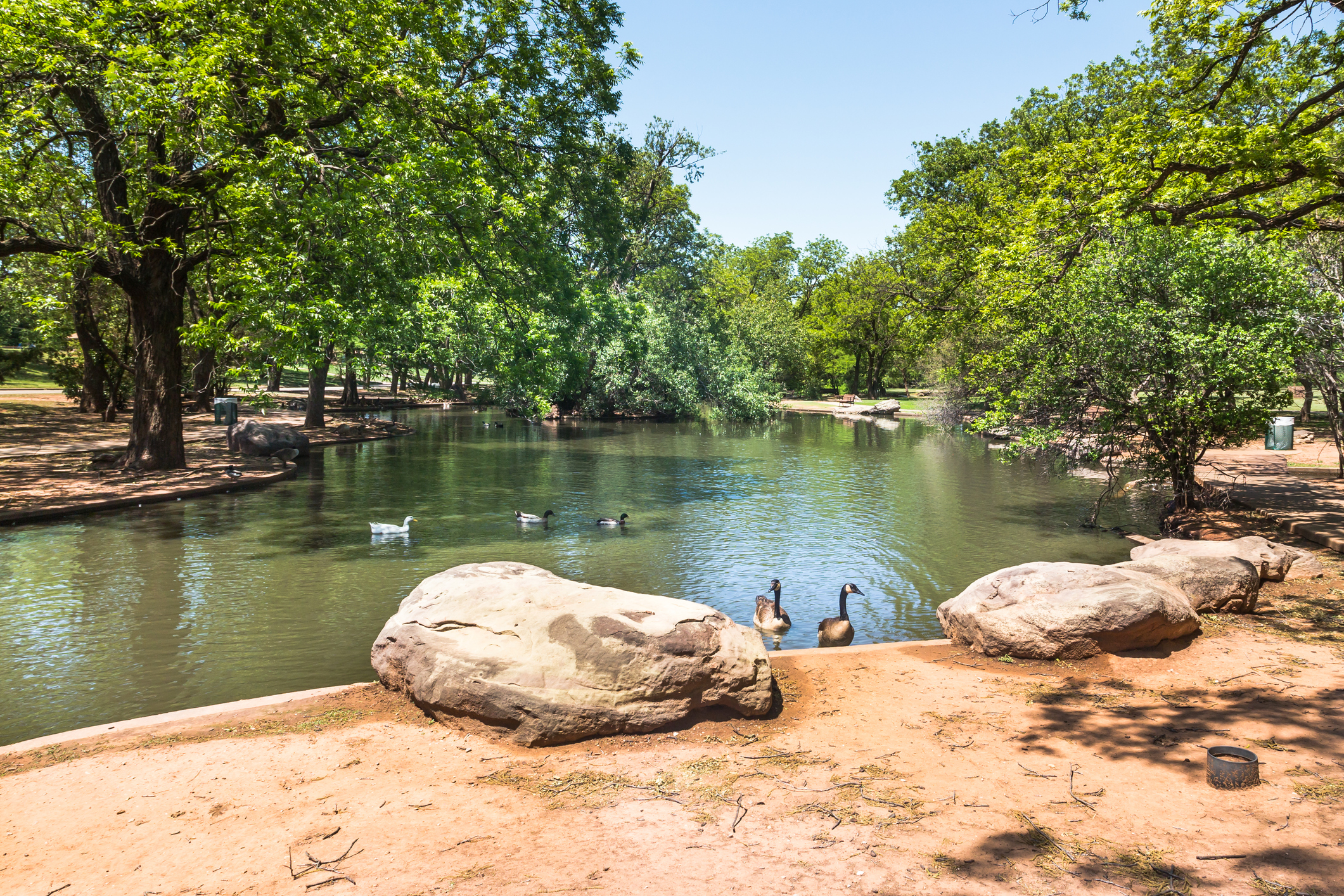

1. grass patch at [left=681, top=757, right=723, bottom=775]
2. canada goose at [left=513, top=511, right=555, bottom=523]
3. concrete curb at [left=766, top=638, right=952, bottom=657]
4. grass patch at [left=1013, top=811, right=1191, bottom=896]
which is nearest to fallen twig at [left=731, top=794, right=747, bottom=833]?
grass patch at [left=681, top=757, right=723, bottom=775]

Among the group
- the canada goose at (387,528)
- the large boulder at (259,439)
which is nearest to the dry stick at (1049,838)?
the canada goose at (387,528)

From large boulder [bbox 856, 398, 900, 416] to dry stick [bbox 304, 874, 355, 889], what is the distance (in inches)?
2141

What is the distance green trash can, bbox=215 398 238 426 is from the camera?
28188 millimetres

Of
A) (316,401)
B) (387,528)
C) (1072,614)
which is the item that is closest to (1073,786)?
(1072,614)

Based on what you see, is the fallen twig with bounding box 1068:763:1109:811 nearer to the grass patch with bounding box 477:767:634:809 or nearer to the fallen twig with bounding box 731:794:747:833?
the fallen twig with bounding box 731:794:747:833

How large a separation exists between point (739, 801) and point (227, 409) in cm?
2931

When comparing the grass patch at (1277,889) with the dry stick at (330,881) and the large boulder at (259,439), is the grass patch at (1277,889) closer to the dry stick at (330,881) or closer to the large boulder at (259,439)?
the dry stick at (330,881)

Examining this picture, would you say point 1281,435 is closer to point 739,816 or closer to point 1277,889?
point 1277,889

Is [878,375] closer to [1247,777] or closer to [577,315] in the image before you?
[577,315]

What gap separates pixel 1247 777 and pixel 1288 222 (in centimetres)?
1345

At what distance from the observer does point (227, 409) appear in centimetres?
2852

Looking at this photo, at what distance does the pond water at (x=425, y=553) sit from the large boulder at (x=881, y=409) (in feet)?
94.7

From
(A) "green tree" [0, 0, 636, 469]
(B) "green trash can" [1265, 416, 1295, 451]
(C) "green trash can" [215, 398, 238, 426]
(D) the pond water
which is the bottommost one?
(D) the pond water

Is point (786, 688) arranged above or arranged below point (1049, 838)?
below
